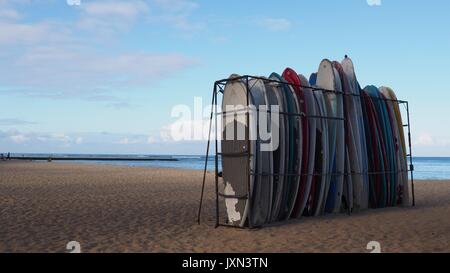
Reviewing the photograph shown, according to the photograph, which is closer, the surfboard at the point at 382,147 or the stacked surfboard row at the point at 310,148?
the stacked surfboard row at the point at 310,148

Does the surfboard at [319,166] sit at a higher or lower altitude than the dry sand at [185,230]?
higher

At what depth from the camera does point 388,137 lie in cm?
994

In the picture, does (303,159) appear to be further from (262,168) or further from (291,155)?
(262,168)

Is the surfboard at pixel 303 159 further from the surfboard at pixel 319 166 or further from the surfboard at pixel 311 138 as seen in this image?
the surfboard at pixel 319 166

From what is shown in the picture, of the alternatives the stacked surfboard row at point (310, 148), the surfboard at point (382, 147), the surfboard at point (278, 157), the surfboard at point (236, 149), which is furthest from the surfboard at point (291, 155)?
the surfboard at point (382, 147)

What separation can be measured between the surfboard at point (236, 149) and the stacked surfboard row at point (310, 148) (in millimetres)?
16

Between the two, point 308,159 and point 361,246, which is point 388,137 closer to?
point 308,159

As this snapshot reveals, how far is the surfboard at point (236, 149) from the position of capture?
7309 mm

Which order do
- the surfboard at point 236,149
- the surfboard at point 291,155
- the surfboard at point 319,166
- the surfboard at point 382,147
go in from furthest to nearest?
the surfboard at point 382,147 < the surfboard at point 319,166 < the surfboard at point 291,155 < the surfboard at point 236,149

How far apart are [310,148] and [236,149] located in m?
1.47

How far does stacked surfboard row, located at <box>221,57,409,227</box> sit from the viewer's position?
7446mm

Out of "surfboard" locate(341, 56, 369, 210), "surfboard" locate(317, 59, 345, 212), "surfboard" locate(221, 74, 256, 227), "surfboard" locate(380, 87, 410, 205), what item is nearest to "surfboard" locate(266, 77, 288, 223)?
"surfboard" locate(221, 74, 256, 227)

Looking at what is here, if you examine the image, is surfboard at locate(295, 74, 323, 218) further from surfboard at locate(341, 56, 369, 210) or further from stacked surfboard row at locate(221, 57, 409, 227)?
surfboard at locate(341, 56, 369, 210)
